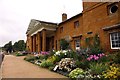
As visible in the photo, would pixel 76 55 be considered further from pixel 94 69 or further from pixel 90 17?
pixel 90 17

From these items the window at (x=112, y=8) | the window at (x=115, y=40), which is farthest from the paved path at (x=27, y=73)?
the window at (x=112, y=8)

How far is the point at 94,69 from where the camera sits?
9.61 m

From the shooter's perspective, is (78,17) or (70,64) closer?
(70,64)

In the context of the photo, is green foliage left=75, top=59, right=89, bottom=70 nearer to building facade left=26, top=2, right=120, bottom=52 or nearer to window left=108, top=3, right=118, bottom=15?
building facade left=26, top=2, right=120, bottom=52

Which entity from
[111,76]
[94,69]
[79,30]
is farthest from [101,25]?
[111,76]

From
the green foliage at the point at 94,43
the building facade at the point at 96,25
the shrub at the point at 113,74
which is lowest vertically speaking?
the shrub at the point at 113,74

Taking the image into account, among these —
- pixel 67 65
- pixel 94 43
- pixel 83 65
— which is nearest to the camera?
pixel 83 65

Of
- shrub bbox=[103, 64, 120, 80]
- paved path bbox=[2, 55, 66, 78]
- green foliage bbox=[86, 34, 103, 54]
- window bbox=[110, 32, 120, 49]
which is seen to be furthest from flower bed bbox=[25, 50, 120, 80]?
window bbox=[110, 32, 120, 49]

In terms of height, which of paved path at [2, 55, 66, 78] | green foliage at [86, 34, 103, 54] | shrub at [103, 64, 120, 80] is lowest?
paved path at [2, 55, 66, 78]

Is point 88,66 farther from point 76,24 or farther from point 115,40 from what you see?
point 76,24

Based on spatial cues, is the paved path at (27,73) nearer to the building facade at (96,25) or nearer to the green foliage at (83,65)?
the green foliage at (83,65)

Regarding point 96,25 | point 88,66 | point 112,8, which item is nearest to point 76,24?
point 96,25

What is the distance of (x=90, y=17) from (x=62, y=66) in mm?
8904

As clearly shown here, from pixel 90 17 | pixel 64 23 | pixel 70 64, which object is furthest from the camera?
pixel 64 23
